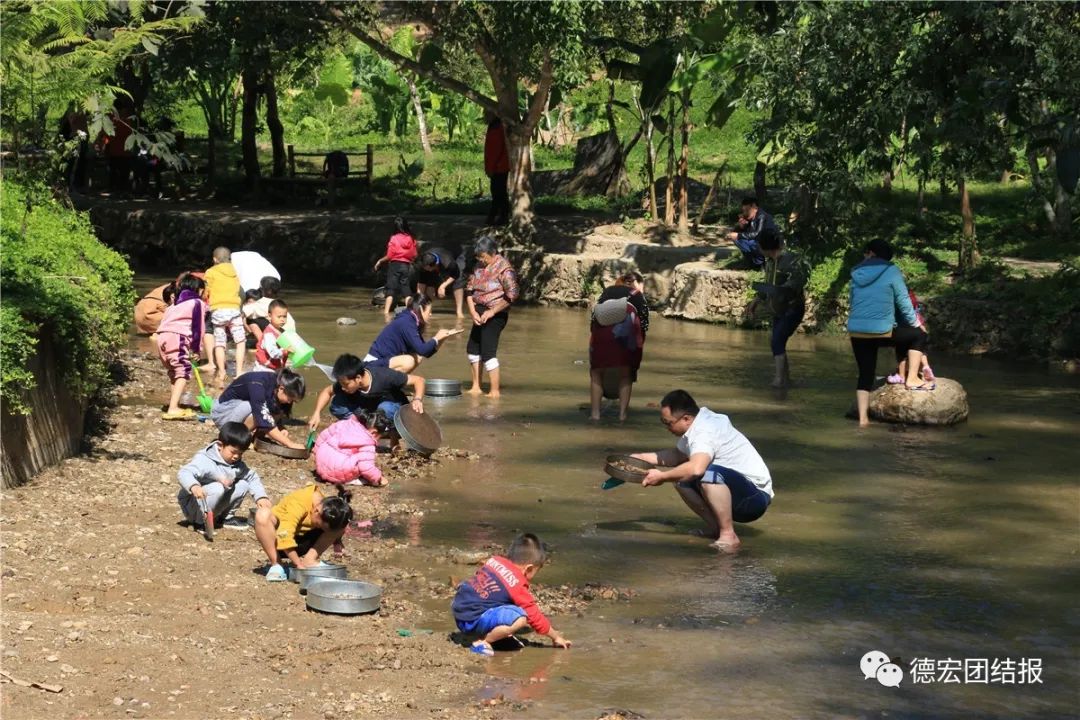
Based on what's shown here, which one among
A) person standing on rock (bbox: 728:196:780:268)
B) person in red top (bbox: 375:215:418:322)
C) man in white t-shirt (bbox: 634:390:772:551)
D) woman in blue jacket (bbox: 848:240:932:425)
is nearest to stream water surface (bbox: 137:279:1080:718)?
man in white t-shirt (bbox: 634:390:772:551)

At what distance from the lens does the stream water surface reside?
24.8 ft

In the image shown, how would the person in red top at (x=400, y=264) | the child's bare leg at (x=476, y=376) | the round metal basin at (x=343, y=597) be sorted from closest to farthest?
the round metal basin at (x=343, y=597) → the child's bare leg at (x=476, y=376) → the person in red top at (x=400, y=264)

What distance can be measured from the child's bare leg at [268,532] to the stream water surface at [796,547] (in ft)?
3.79

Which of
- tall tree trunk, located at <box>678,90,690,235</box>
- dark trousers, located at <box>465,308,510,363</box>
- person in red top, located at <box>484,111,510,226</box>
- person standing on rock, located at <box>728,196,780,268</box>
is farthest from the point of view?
person in red top, located at <box>484,111,510,226</box>

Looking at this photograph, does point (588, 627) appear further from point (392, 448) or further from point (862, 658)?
point (392, 448)

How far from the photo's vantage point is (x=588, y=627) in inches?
333

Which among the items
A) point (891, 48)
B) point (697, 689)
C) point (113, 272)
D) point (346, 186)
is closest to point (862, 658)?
point (697, 689)

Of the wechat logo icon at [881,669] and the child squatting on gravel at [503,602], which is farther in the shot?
the child squatting on gravel at [503,602]

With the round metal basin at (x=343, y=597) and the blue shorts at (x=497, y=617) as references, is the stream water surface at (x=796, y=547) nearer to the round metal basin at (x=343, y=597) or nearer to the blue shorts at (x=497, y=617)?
the blue shorts at (x=497, y=617)

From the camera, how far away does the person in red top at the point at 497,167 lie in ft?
88.7

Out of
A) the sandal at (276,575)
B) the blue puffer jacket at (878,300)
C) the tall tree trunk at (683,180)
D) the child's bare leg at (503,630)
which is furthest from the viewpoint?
the tall tree trunk at (683,180)

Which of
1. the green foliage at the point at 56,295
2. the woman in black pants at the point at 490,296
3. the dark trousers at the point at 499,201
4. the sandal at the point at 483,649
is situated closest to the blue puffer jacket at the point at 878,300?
the woman in black pants at the point at 490,296

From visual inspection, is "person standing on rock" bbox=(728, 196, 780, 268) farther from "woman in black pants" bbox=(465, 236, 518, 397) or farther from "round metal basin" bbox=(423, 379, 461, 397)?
"round metal basin" bbox=(423, 379, 461, 397)

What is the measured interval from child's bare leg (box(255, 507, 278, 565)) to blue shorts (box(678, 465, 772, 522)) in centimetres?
286
